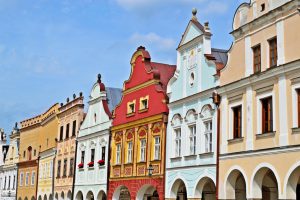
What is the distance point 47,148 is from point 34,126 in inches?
212

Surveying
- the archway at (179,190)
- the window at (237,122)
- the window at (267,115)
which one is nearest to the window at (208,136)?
the window at (237,122)

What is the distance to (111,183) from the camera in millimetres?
36406

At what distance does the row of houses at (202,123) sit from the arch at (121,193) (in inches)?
2.7

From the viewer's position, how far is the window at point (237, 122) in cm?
2430

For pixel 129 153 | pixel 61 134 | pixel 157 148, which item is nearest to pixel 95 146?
pixel 129 153

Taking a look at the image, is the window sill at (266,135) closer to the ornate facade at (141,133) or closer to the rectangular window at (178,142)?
the rectangular window at (178,142)

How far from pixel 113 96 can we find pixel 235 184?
19.0m

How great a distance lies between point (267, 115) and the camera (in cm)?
2256

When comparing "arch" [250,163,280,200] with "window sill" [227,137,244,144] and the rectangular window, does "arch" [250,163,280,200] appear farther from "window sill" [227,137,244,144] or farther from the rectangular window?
the rectangular window

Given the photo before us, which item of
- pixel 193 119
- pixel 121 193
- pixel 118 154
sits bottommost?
pixel 121 193

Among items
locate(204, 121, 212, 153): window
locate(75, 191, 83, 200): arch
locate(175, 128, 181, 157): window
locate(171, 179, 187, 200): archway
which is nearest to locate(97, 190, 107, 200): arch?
locate(75, 191, 83, 200): arch

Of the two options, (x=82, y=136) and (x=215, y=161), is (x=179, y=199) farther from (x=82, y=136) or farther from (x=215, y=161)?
(x=82, y=136)

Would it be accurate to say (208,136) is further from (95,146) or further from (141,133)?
(95,146)

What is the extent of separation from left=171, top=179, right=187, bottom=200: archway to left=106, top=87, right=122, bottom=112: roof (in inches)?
466
